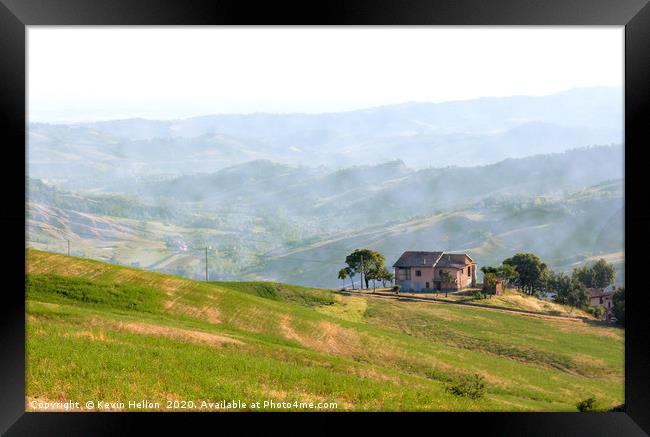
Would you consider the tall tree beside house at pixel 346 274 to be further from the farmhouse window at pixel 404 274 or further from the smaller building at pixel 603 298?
the smaller building at pixel 603 298

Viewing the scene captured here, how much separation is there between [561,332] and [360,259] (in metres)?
14.2

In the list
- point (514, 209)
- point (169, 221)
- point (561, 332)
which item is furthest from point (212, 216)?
point (561, 332)

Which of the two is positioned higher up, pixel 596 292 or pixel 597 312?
pixel 596 292

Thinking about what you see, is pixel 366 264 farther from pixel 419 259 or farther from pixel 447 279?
pixel 447 279

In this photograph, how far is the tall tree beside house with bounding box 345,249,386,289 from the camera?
43.2 m

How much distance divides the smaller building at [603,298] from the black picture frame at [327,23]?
35431 millimetres

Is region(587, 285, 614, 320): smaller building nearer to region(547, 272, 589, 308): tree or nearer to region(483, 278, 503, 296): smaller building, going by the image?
region(547, 272, 589, 308): tree

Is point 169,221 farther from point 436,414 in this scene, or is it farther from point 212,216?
point 436,414

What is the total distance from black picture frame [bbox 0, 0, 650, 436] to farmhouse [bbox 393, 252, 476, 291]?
36.3 m

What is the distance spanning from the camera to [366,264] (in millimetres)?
43625

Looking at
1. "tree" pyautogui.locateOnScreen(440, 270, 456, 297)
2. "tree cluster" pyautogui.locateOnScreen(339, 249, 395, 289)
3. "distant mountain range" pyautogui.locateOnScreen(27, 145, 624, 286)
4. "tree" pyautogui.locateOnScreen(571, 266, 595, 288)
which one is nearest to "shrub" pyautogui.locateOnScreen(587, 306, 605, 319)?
"tree" pyautogui.locateOnScreen(571, 266, 595, 288)

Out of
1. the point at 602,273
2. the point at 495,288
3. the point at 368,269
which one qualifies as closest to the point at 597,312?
the point at 495,288

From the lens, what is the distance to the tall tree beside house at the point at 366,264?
4316cm

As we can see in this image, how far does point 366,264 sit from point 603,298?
16300mm
